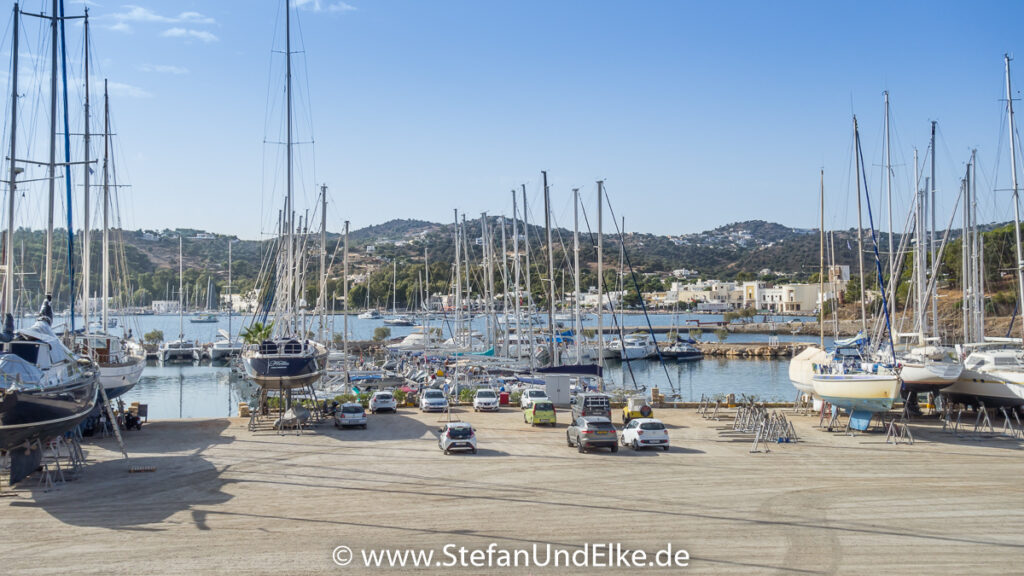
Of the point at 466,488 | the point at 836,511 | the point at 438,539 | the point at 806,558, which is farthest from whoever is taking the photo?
the point at 466,488

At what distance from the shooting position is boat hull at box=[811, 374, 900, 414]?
113ft

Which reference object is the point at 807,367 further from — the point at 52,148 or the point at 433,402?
the point at 52,148

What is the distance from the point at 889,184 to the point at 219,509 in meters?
42.5

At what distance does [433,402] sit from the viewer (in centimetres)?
4306

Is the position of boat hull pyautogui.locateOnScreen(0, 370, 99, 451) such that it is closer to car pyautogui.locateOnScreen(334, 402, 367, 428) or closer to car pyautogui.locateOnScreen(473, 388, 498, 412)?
car pyautogui.locateOnScreen(334, 402, 367, 428)

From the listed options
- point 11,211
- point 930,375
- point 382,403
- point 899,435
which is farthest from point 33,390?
point 930,375

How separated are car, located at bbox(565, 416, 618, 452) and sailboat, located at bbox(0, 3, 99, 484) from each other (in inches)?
672

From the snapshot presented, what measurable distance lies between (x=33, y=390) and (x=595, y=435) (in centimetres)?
1822

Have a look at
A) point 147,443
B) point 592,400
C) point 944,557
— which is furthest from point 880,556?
point 147,443

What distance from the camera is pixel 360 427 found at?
36719mm

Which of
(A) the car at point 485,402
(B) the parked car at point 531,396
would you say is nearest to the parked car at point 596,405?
(B) the parked car at point 531,396

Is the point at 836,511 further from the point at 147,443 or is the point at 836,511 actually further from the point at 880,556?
the point at 147,443

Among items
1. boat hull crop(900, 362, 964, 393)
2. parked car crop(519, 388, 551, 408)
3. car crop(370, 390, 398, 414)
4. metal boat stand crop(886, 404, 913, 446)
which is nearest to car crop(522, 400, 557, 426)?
parked car crop(519, 388, 551, 408)

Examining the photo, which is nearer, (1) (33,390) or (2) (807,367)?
(1) (33,390)
